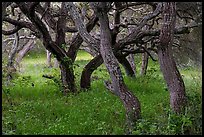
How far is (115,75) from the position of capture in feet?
29.6

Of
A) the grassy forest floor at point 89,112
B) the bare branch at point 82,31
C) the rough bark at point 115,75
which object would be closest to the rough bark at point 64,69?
the grassy forest floor at point 89,112

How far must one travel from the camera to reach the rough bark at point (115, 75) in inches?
349

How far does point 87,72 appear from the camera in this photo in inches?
556

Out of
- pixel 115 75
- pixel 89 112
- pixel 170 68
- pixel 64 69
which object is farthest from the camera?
pixel 64 69

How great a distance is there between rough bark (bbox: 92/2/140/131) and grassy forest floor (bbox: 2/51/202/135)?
318mm

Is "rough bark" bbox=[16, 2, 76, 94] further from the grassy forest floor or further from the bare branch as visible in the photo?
the bare branch

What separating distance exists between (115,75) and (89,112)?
1587mm

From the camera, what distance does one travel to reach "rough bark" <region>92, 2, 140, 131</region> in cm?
888

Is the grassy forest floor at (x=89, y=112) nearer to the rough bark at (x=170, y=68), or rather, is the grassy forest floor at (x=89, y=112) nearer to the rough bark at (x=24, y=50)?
the rough bark at (x=170, y=68)

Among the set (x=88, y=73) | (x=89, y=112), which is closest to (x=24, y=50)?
(x=88, y=73)

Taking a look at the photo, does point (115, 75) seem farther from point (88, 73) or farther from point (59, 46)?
point (88, 73)

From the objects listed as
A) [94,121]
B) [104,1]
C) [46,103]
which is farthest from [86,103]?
[104,1]

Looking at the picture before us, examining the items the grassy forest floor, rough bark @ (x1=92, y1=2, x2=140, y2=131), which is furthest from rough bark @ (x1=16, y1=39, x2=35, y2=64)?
rough bark @ (x1=92, y1=2, x2=140, y2=131)

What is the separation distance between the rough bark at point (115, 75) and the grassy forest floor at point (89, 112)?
318 mm
